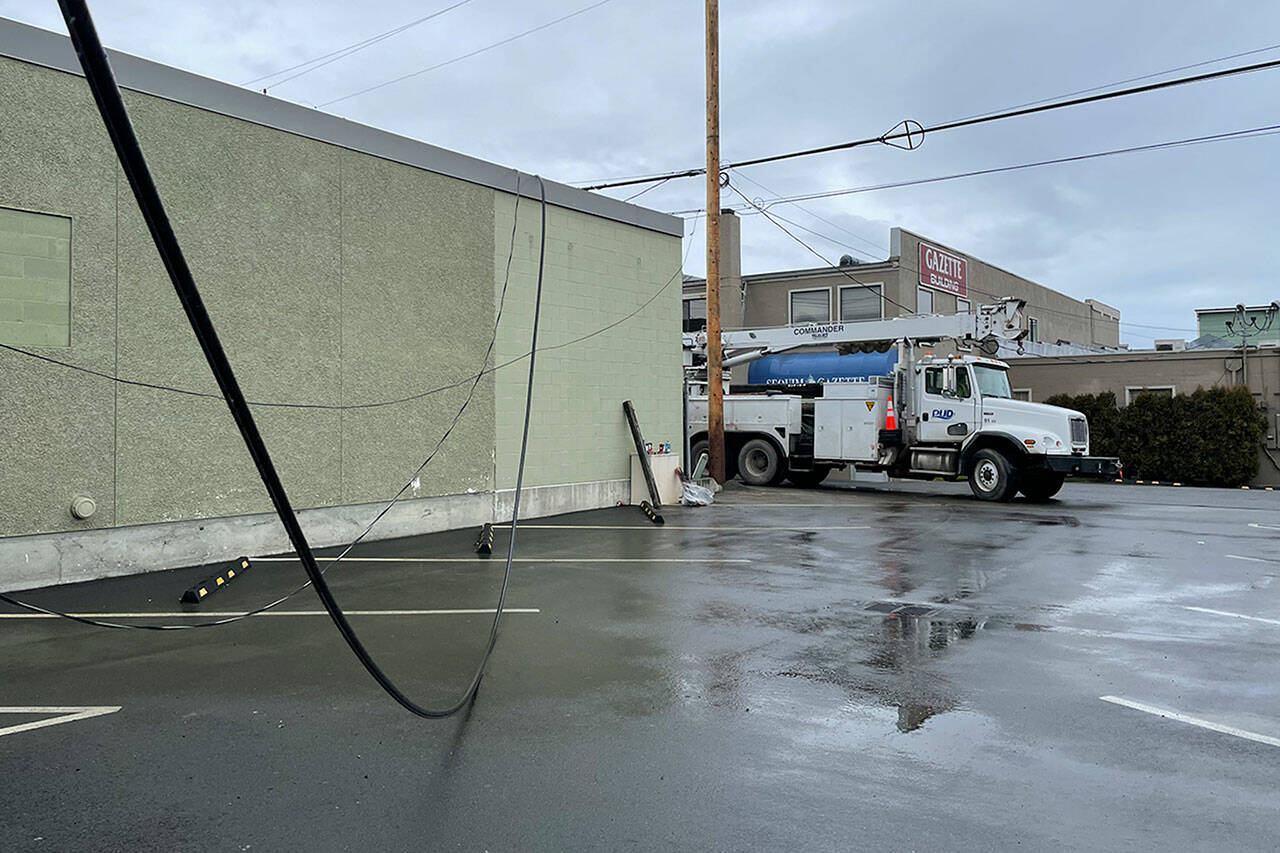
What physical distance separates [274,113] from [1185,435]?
2580 centimetres

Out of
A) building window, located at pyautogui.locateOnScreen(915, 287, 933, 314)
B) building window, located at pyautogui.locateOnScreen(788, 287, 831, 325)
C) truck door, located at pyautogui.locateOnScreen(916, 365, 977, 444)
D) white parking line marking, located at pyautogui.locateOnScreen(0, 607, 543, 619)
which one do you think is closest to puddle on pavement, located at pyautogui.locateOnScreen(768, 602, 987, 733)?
white parking line marking, located at pyautogui.locateOnScreen(0, 607, 543, 619)

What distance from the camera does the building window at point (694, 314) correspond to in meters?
35.0

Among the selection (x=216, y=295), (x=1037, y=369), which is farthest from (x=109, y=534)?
(x=1037, y=369)

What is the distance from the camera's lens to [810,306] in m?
34.7

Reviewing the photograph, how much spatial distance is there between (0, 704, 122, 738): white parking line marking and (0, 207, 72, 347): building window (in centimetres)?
508

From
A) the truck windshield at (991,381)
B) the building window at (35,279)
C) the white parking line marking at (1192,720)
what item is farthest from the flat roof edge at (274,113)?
the white parking line marking at (1192,720)

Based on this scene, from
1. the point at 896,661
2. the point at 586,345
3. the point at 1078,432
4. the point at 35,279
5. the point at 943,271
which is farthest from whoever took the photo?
the point at 943,271

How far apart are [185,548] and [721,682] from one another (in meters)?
7.02

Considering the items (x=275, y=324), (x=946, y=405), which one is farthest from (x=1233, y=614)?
(x=946, y=405)

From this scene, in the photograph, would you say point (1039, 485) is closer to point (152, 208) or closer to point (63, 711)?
point (63, 711)

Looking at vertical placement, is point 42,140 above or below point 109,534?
above

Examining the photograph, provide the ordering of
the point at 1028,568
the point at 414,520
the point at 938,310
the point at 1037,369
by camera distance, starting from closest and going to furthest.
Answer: the point at 1028,568 < the point at 414,520 < the point at 1037,369 < the point at 938,310

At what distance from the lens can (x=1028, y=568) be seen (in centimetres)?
1117

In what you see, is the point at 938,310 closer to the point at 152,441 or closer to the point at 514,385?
the point at 514,385
